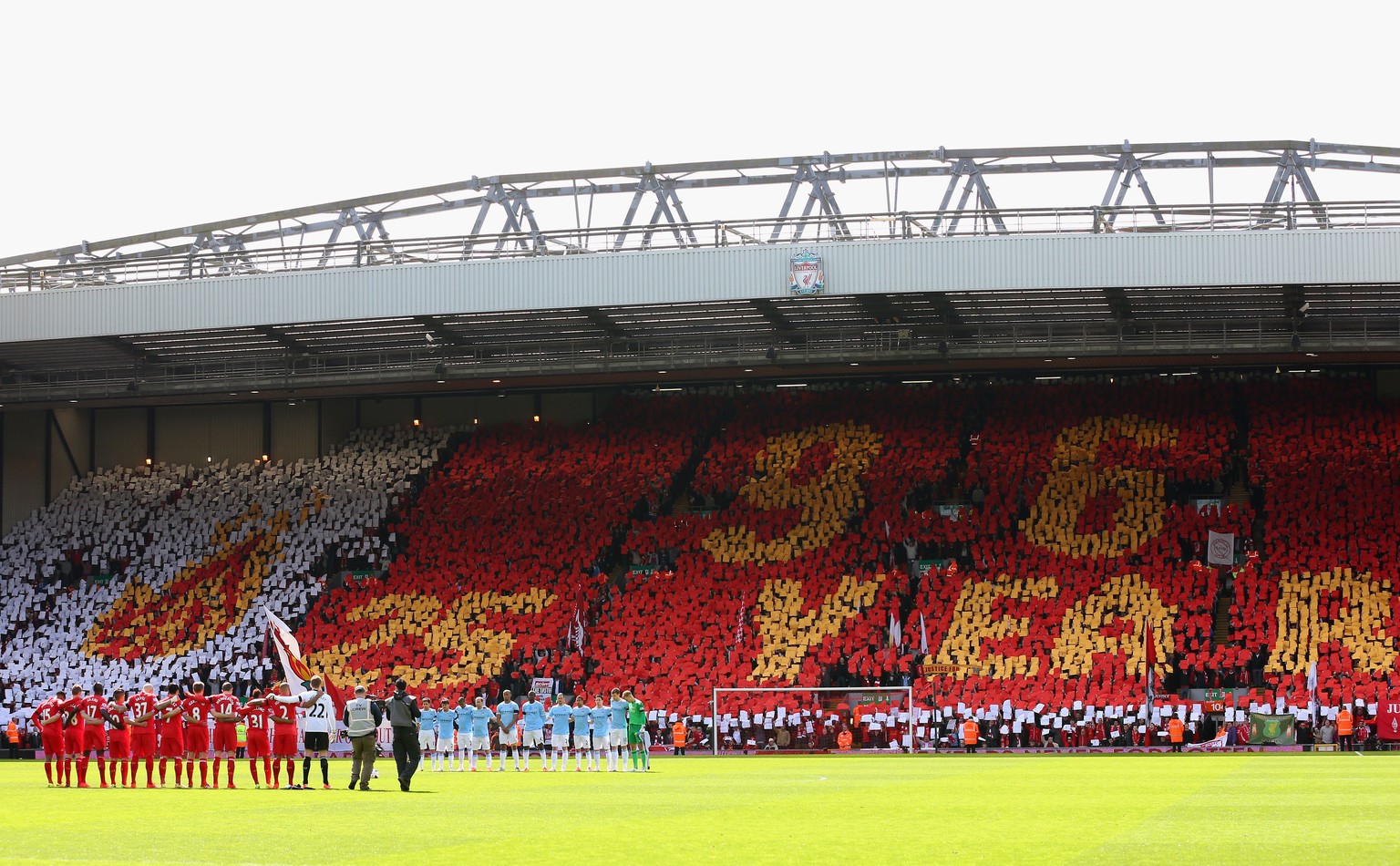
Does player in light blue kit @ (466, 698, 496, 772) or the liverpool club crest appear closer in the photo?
player in light blue kit @ (466, 698, 496, 772)

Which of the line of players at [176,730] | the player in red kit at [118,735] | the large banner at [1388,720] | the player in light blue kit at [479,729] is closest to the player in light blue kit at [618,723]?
the player in light blue kit at [479,729]

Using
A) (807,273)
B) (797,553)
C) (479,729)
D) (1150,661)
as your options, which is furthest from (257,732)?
(797,553)

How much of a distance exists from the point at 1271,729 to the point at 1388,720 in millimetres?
2275

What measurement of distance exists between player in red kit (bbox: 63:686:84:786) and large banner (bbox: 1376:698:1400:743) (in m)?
24.7

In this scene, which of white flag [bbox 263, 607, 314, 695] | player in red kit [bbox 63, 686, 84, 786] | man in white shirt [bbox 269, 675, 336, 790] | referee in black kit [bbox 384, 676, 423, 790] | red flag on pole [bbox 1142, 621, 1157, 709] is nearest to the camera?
referee in black kit [bbox 384, 676, 423, 790]

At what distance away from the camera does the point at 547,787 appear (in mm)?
24719

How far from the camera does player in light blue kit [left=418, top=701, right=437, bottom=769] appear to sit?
3244cm

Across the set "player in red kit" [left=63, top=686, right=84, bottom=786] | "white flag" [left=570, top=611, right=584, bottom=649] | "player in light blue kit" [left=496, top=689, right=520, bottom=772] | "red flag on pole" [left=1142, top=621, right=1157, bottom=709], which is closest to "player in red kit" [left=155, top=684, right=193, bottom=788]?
"player in red kit" [left=63, top=686, right=84, bottom=786]

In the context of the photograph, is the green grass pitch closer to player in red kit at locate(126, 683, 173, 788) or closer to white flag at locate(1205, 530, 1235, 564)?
player in red kit at locate(126, 683, 173, 788)

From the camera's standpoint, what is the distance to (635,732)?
103 ft

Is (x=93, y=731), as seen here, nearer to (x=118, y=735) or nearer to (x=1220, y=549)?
(x=118, y=735)

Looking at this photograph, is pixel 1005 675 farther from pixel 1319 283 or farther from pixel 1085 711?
pixel 1319 283

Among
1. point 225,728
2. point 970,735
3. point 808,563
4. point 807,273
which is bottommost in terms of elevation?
point 970,735

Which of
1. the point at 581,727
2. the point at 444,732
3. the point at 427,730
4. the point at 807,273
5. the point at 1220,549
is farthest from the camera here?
the point at 1220,549
